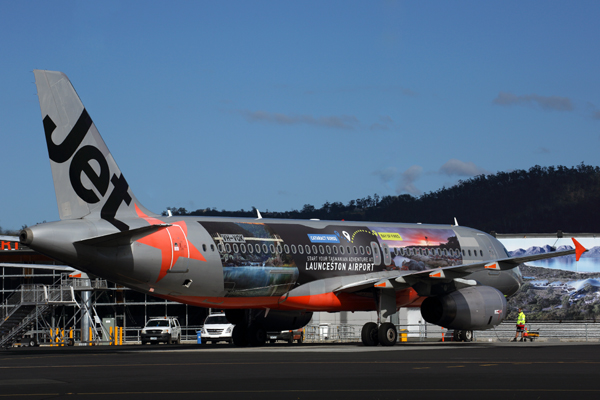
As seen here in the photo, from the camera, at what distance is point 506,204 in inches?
6885

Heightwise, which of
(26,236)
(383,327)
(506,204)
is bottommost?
(383,327)

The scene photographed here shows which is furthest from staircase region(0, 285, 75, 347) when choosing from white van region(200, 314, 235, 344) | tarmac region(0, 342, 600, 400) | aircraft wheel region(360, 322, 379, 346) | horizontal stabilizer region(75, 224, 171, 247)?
tarmac region(0, 342, 600, 400)

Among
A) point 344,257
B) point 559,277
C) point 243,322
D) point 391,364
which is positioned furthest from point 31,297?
point 559,277

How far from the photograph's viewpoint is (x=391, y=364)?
1719cm

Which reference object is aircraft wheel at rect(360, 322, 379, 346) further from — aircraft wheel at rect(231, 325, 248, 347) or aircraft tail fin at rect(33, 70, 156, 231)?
aircraft tail fin at rect(33, 70, 156, 231)

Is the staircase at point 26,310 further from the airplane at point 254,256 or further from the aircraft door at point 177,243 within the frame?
the aircraft door at point 177,243

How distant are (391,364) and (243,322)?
484 inches

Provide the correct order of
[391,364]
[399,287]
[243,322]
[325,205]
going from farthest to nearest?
[325,205] → [243,322] → [399,287] → [391,364]

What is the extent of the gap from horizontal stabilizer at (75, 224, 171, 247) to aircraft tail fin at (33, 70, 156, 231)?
0.53 m

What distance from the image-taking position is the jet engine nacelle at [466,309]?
2640cm

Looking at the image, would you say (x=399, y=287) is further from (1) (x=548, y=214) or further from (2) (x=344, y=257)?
(1) (x=548, y=214)

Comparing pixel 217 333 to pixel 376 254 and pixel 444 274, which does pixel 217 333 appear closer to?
pixel 376 254

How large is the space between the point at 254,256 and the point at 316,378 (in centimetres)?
1184

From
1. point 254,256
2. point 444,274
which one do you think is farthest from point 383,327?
point 254,256
